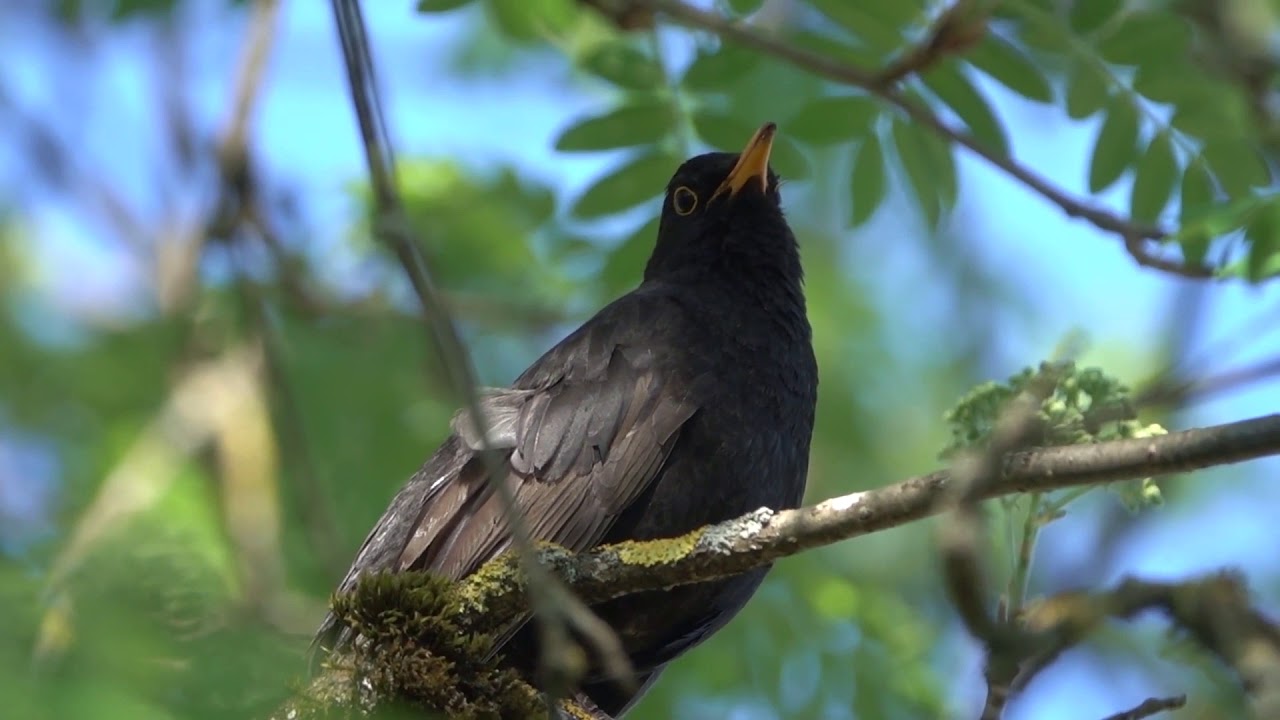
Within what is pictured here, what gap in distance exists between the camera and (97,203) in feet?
29.2

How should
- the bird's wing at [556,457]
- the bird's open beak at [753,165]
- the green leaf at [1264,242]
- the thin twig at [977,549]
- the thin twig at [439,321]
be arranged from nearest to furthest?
the thin twig at [977,549] → the thin twig at [439,321] → the green leaf at [1264,242] → the bird's wing at [556,457] → the bird's open beak at [753,165]

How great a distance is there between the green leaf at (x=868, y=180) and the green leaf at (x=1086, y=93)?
2.63 ft

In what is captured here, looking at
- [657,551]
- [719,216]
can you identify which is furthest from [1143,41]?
[657,551]

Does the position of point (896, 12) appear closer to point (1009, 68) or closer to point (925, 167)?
point (1009, 68)

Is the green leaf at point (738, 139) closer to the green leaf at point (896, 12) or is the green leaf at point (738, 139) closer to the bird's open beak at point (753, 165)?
the bird's open beak at point (753, 165)

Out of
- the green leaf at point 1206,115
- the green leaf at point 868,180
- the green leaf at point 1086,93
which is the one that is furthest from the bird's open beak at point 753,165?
the green leaf at point 1206,115

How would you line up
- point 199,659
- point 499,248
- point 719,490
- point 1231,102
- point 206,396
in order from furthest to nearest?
point 499,248 < point 206,396 < point 1231,102 < point 719,490 < point 199,659

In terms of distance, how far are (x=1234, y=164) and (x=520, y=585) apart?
10.5ft

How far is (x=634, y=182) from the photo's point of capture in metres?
6.39

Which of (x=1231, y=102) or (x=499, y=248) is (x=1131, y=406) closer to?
(x=1231, y=102)

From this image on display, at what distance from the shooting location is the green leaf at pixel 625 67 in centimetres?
623

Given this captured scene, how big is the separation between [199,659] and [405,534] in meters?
2.30

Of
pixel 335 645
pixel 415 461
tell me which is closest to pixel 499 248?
pixel 415 461

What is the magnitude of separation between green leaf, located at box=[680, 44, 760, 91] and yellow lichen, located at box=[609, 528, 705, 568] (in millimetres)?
2480
